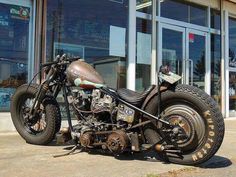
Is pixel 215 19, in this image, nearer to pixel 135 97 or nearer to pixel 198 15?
pixel 198 15

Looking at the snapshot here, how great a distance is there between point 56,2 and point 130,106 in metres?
5.02

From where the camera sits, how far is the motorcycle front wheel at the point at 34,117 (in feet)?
21.4

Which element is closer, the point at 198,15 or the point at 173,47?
the point at 173,47

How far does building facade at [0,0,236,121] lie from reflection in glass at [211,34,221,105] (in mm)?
32

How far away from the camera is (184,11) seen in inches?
510

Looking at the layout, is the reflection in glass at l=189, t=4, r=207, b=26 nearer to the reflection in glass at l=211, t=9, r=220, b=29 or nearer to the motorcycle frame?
the reflection in glass at l=211, t=9, r=220, b=29

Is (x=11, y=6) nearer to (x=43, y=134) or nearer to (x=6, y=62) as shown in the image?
(x=6, y=62)

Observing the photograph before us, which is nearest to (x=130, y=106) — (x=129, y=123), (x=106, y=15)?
(x=129, y=123)

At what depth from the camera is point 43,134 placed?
21.7 ft

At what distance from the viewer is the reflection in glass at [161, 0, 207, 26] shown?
12309mm

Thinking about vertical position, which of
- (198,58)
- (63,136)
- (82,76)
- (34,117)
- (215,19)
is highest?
(215,19)

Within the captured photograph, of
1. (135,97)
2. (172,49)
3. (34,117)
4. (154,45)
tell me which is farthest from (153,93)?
(172,49)

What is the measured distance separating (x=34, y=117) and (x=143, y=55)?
5.20 m

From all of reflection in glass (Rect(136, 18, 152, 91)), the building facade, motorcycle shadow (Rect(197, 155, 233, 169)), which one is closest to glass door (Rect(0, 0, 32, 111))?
the building facade
